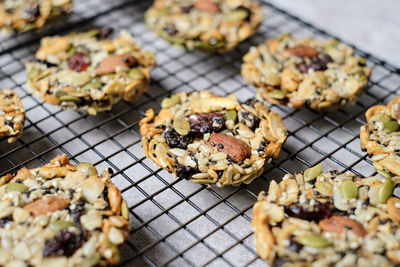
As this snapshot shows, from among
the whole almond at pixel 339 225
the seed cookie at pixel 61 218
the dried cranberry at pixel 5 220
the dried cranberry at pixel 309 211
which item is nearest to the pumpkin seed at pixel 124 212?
the seed cookie at pixel 61 218

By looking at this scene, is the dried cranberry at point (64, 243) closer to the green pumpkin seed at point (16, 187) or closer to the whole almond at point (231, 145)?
the green pumpkin seed at point (16, 187)

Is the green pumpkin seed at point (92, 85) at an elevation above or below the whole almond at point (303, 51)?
below

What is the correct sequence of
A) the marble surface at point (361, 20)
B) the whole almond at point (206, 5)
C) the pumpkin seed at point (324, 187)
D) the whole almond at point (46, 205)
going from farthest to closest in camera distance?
the marble surface at point (361, 20) < the whole almond at point (206, 5) < the pumpkin seed at point (324, 187) < the whole almond at point (46, 205)

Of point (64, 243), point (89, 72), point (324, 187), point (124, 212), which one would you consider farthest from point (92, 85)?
point (324, 187)

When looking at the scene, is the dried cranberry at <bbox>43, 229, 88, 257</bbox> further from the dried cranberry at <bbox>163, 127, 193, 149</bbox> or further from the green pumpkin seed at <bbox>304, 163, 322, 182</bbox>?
the green pumpkin seed at <bbox>304, 163, 322, 182</bbox>

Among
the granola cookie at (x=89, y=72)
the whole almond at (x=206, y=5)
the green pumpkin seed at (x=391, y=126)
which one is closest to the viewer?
the green pumpkin seed at (x=391, y=126)

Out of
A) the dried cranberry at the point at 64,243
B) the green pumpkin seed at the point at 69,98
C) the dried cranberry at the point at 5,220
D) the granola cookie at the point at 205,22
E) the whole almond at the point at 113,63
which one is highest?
the granola cookie at the point at 205,22

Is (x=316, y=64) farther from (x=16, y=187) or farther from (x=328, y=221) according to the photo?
(x=16, y=187)
